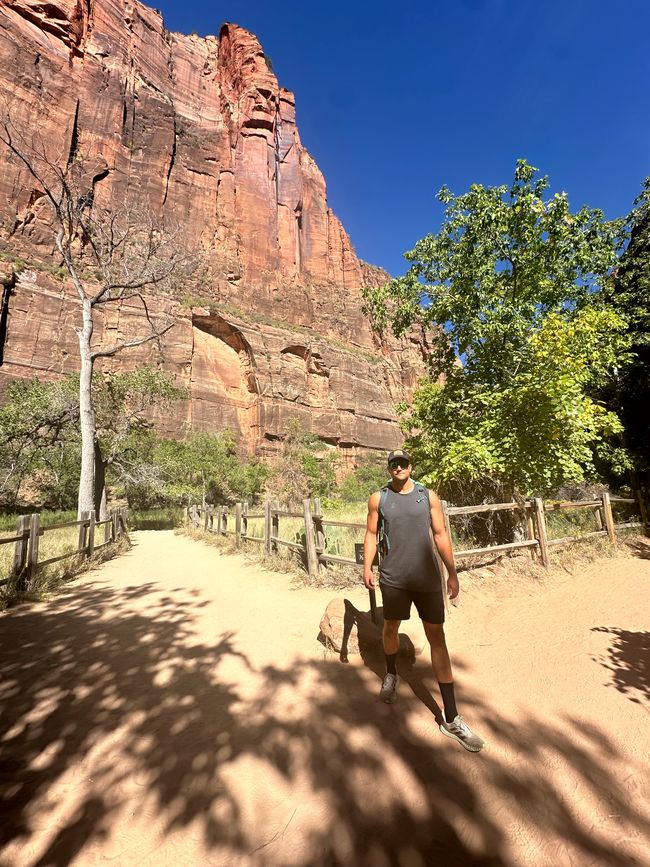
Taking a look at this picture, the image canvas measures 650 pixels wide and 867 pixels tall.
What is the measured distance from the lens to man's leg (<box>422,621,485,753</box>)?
274cm

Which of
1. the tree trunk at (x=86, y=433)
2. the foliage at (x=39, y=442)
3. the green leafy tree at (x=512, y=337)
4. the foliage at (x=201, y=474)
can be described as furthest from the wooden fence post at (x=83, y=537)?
the foliage at (x=201, y=474)

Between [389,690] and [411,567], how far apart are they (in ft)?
3.96

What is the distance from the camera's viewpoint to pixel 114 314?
39781mm

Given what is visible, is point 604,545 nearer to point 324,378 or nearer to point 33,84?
point 324,378

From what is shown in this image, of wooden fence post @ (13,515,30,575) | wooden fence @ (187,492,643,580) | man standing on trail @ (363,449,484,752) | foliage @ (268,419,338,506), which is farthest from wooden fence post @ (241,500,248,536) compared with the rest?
foliage @ (268,419,338,506)

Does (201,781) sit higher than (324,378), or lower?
lower

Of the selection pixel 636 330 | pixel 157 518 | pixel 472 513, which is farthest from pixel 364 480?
pixel 472 513

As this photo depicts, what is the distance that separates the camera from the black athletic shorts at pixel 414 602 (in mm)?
3027

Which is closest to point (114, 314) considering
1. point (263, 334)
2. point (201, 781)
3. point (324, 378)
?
point (263, 334)

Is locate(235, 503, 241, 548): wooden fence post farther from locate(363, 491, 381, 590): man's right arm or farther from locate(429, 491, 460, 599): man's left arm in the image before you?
locate(429, 491, 460, 599): man's left arm

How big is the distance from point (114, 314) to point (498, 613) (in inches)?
1750

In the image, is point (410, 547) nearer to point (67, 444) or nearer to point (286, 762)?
point (286, 762)

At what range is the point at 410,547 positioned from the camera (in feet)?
10.2

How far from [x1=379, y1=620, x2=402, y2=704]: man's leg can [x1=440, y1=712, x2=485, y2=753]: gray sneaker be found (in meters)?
0.52
